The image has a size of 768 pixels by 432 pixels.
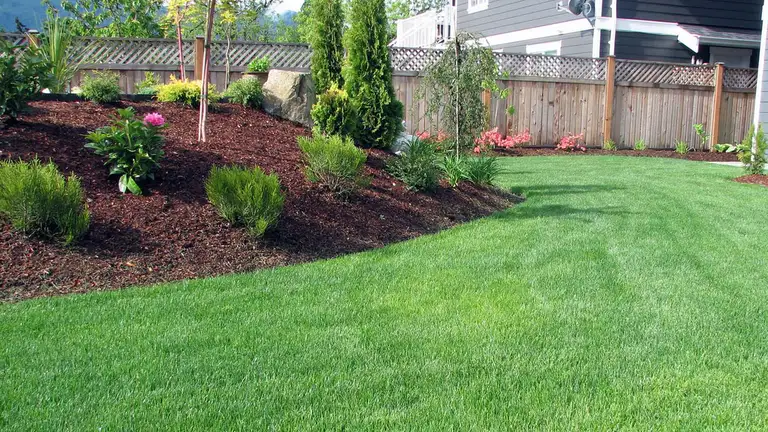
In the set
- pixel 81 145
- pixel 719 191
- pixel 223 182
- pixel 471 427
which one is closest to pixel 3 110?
pixel 81 145

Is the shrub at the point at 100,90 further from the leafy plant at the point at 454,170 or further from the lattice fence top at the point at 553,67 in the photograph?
the lattice fence top at the point at 553,67

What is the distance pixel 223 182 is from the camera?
17.0 feet

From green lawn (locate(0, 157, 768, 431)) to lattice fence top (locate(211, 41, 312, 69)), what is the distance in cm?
804

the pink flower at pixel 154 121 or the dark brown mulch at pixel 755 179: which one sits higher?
the pink flower at pixel 154 121

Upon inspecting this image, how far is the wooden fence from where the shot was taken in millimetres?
14477

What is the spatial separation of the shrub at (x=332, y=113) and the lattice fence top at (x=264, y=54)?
5.52 meters

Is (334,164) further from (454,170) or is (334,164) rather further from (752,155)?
(752,155)

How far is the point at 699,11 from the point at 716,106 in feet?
9.50

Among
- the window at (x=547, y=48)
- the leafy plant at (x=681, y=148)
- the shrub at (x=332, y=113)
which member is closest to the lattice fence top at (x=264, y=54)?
the shrub at (x=332, y=113)

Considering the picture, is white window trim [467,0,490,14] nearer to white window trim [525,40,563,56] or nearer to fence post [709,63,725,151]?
white window trim [525,40,563,56]

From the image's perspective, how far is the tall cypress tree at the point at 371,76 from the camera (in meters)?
8.02

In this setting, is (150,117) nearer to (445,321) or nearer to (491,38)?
(445,321)

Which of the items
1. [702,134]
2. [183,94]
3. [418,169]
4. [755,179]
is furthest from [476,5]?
[418,169]

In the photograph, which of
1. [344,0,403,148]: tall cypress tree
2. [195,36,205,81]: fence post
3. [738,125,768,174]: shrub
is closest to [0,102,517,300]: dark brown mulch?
[344,0,403,148]: tall cypress tree
